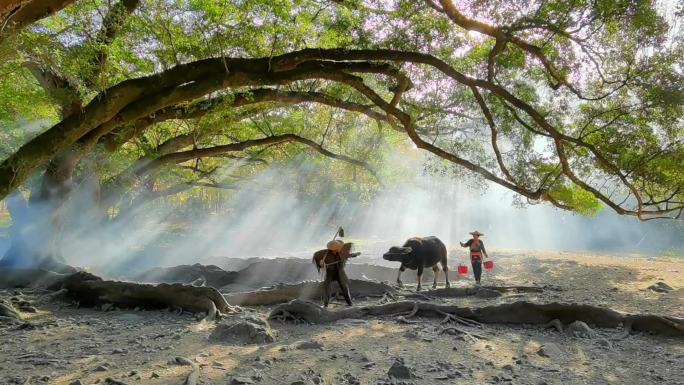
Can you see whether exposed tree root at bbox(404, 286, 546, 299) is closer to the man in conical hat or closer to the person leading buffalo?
the person leading buffalo

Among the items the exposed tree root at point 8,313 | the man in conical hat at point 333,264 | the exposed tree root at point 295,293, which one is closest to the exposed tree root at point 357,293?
the exposed tree root at point 295,293

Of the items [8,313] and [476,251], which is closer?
[8,313]

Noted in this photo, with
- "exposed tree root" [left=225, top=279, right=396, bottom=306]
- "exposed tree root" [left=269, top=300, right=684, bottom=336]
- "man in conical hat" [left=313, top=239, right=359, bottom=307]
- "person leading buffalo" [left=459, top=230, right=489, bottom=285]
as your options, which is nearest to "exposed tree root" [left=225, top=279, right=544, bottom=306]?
"exposed tree root" [left=225, top=279, right=396, bottom=306]

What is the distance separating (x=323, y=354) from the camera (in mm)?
6070

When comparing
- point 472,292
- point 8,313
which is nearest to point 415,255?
point 472,292

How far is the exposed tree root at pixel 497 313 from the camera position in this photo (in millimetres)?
7461

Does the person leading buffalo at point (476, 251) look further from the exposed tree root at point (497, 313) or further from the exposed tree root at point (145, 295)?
the exposed tree root at point (145, 295)

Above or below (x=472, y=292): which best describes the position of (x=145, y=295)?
above

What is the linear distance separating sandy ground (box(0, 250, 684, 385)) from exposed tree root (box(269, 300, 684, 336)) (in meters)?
0.25

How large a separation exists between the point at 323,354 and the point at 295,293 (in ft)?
15.2

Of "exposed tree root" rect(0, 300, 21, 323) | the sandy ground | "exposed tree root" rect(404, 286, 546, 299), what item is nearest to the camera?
the sandy ground

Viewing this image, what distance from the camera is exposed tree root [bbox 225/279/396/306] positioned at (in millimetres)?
10247

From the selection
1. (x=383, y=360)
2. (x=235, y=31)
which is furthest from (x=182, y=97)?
(x=383, y=360)

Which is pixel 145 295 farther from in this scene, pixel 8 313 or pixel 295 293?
pixel 295 293
